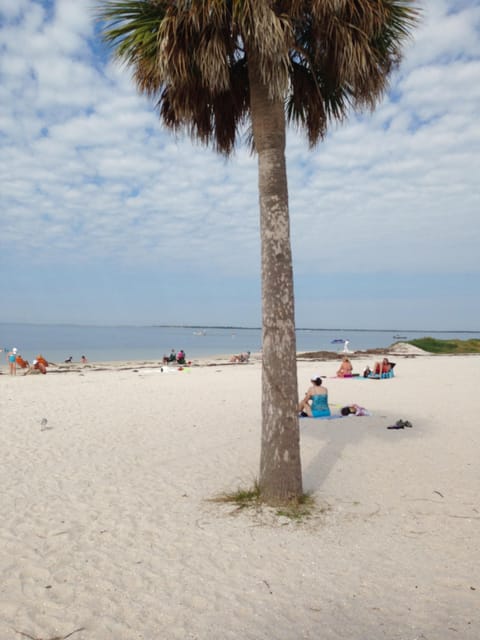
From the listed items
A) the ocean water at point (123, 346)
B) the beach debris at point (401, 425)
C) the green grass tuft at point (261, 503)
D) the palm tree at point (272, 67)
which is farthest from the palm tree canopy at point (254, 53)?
the ocean water at point (123, 346)

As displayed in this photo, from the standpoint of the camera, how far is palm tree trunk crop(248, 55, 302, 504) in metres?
5.79

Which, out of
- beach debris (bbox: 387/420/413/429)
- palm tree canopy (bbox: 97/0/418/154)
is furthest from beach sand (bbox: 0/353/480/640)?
palm tree canopy (bbox: 97/0/418/154)

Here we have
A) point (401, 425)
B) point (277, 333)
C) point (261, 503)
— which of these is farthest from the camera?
point (401, 425)

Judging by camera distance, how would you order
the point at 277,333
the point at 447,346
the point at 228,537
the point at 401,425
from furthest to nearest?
the point at 447,346 < the point at 401,425 < the point at 277,333 < the point at 228,537

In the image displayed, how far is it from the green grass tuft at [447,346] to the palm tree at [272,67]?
42.1 m

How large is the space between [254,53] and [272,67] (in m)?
0.48

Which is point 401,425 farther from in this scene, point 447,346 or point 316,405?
point 447,346

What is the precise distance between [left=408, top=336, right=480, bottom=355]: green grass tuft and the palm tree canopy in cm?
4157

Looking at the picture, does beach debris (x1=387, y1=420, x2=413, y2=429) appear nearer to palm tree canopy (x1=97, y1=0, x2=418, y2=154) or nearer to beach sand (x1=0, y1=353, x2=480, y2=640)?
beach sand (x1=0, y1=353, x2=480, y2=640)

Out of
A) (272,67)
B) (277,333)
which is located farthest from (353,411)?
(272,67)

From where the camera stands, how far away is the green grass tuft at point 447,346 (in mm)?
45266

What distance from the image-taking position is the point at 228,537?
5.10 m

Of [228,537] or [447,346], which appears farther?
[447,346]

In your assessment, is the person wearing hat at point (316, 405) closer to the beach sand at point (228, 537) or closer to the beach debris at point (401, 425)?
the beach sand at point (228, 537)
